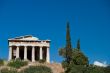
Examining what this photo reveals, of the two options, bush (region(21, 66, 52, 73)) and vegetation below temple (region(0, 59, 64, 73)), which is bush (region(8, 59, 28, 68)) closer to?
vegetation below temple (region(0, 59, 64, 73))

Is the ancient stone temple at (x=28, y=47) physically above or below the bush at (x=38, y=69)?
above

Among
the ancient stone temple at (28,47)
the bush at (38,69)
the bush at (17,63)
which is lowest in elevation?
the bush at (38,69)

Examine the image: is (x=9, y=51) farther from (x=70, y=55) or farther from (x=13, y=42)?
(x=70, y=55)

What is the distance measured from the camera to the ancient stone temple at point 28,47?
365 ft

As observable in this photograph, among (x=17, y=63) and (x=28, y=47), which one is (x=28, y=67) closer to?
(x=17, y=63)

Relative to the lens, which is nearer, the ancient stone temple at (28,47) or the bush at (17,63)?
the bush at (17,63)

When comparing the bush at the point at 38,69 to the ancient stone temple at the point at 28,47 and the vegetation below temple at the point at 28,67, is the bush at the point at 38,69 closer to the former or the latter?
the vegetation below temple at the point at 28,67

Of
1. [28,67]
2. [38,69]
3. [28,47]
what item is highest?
[28,47]

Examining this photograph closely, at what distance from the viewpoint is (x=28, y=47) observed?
11244 cm

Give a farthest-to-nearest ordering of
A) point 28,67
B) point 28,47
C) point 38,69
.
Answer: point 28,47, point 28,67, point 38,69

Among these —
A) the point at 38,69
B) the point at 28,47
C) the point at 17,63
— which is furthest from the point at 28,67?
the point at 28,47

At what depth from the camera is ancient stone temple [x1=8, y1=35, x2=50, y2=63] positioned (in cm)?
11125

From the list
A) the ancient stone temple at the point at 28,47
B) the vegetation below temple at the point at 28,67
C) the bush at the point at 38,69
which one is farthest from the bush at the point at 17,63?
the ancient stone temple at the point at 28,47

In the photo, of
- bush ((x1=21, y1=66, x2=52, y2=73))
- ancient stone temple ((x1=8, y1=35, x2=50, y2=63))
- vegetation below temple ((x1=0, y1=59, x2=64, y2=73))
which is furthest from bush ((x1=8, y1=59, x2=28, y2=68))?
ancient stone temple ((x1=8, y1=35, x2=50, y2=63))
